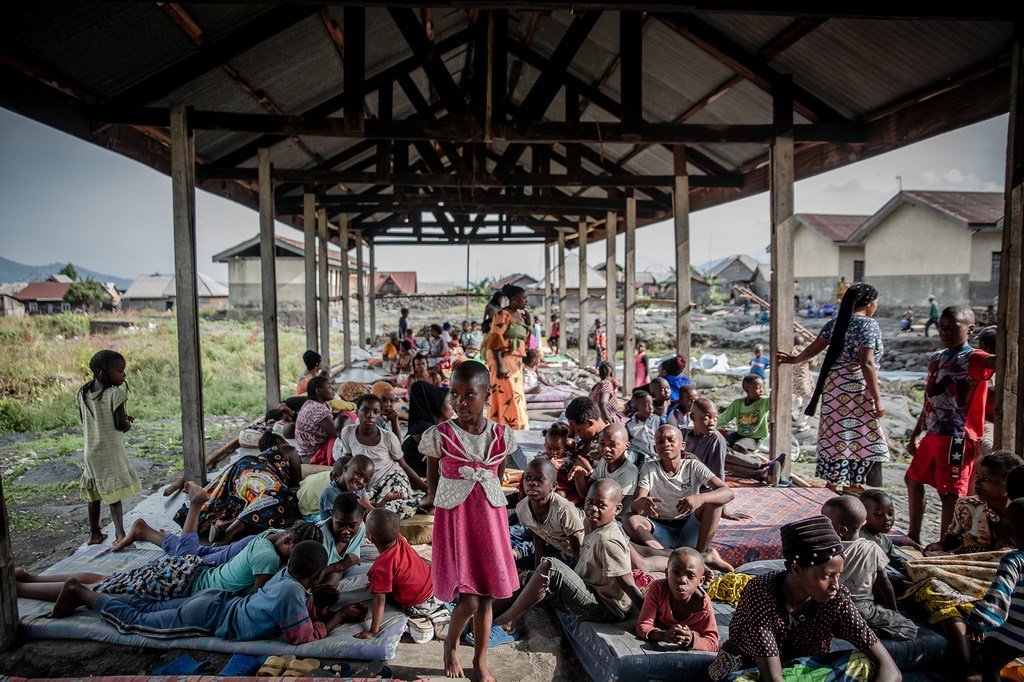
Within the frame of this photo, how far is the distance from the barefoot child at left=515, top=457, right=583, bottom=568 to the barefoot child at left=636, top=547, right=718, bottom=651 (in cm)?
56

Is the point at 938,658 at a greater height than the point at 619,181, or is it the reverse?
the point at 619,181

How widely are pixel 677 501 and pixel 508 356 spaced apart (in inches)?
126

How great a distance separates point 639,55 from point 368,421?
385 centimetres

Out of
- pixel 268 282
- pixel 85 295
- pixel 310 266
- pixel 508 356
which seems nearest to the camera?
pixel 508 356

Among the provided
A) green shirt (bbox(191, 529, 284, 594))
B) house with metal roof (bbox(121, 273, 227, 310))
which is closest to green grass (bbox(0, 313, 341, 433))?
green shirt (bbox(191, 529, 284, 594))

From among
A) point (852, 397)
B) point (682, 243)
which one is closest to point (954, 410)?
point (852, 397)

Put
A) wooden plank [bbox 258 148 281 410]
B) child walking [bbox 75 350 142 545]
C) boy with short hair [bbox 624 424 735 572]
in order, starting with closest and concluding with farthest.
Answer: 1. boy with short hair [bbox 624 424 735 572]
2. child walking [bbox 75 350 142 545]
3. wooden plank [bbox 258 148 281 410]

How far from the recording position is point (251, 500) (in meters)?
4.39

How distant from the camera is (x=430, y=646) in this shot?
3148mm

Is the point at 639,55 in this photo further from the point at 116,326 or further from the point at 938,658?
the point at 116,326

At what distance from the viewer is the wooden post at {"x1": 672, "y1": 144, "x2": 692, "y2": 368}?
7.85m

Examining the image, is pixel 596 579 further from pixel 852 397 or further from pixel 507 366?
pixel 507 366

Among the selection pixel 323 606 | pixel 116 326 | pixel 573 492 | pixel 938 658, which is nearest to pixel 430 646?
pixel 323 606

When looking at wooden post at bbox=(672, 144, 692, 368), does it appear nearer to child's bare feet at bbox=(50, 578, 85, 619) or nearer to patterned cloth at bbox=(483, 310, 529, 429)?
patterned cloth at bbox=(483, 310, 529, 429)
